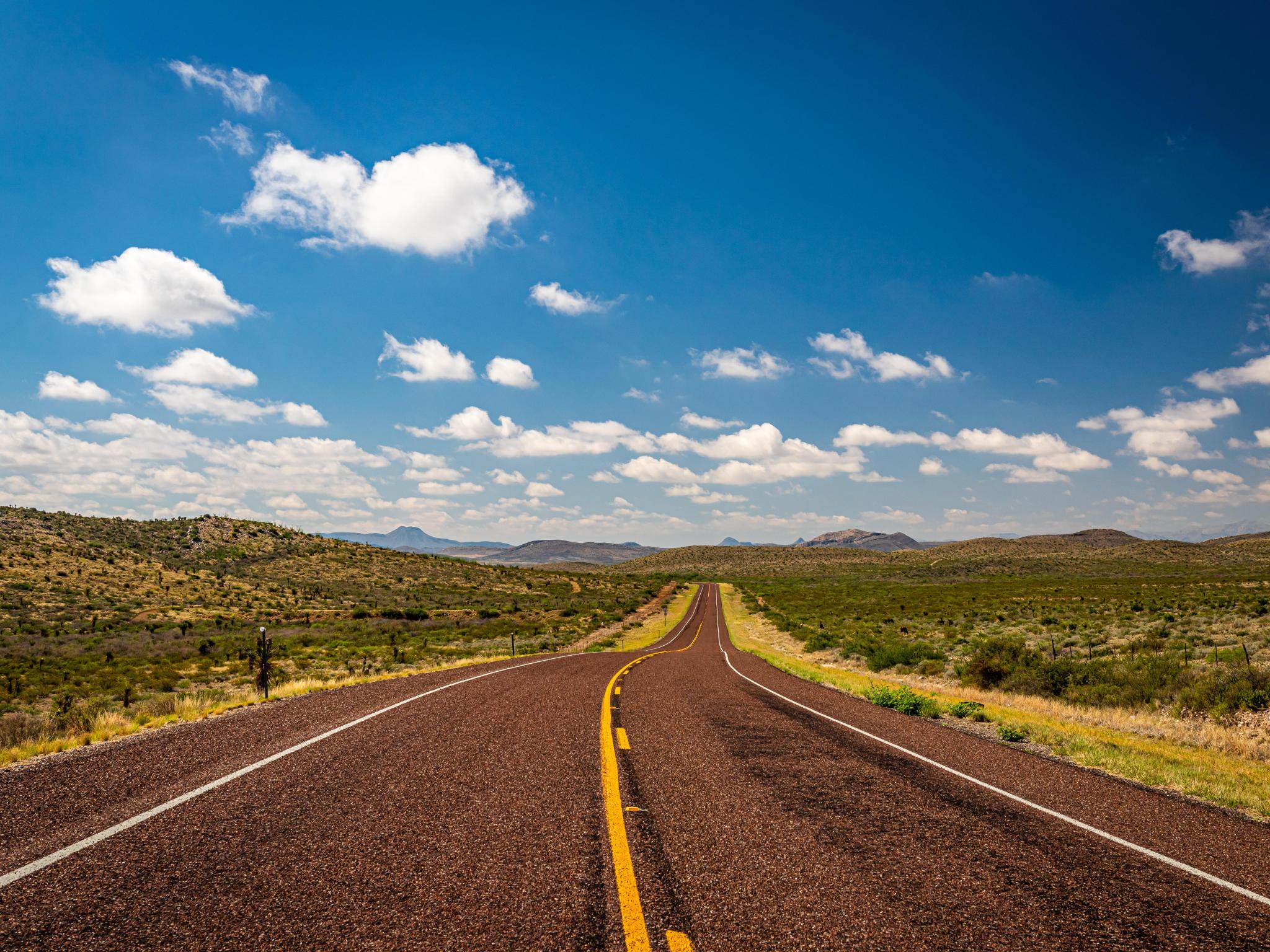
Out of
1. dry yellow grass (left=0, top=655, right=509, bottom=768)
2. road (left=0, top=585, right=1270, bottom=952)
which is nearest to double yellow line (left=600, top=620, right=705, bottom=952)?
road (left=0, top=585, right=1270, bottom=952)

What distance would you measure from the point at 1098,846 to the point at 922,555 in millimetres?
165691

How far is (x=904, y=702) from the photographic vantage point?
→ 558 inches

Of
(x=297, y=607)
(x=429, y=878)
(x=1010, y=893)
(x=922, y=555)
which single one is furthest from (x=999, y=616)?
(x=922, y=555)

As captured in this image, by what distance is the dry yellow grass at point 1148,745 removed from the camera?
8.09 meters

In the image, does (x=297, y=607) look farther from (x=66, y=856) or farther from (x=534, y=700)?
(x=66, y=856)

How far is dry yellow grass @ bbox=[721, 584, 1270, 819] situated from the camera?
318 inches

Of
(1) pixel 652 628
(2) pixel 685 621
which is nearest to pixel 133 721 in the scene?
(1) pixel 652 628

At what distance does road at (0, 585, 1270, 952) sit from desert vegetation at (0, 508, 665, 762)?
426 centimetres

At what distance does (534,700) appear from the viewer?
1224cm

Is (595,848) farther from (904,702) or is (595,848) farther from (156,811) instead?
(904,702)

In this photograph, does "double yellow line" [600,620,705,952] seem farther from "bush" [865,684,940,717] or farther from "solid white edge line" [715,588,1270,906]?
"bush" [865,684,940,717]

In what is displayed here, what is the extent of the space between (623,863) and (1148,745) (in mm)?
11754

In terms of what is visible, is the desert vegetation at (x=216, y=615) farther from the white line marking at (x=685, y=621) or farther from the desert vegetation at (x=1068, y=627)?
the desert vegetation at (x=1068, y=627)

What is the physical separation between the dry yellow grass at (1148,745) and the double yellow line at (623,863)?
24.2 ft
